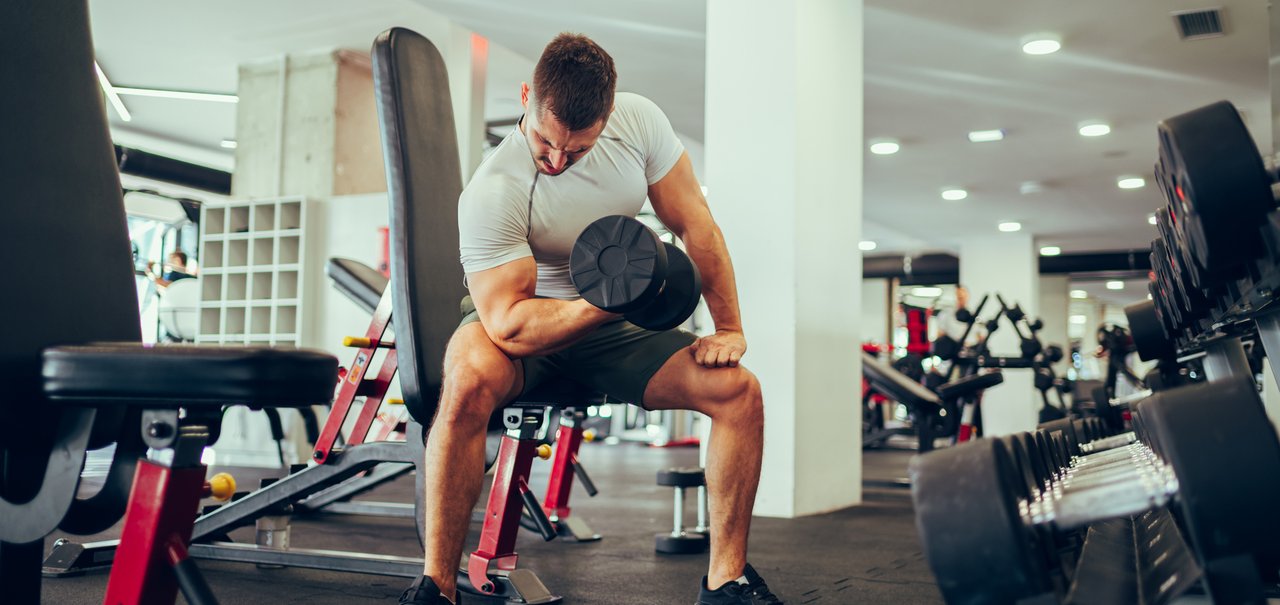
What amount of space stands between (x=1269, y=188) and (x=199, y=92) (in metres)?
7.67

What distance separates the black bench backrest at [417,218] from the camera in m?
1.78

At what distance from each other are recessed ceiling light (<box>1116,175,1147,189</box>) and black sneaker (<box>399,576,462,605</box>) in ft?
27.0

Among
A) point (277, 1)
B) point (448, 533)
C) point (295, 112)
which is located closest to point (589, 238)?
point (448, 533)

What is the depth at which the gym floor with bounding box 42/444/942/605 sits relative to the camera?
1.84m

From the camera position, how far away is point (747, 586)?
151 centimetres

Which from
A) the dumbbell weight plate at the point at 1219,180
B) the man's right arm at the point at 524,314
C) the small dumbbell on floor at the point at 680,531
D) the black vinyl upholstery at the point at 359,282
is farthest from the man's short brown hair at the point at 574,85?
the black vinyl upholstery at the point at 359,282

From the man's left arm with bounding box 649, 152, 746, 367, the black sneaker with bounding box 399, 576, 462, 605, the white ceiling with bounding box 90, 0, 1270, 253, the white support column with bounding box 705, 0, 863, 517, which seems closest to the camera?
the black sneaker with bounding box 399, 576, 462, 605

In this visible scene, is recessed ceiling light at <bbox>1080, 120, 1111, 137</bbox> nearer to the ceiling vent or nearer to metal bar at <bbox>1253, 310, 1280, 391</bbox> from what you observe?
the ceiling vent

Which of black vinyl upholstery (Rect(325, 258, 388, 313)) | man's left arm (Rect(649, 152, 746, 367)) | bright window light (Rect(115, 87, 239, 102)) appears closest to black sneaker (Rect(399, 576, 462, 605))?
man's left arm (Rect(649, 152, 746, 367))

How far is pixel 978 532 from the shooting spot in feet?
2.52

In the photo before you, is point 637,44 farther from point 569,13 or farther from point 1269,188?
point 1269,188

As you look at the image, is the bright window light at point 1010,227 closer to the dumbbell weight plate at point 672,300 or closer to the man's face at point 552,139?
the man's face at point 552,139

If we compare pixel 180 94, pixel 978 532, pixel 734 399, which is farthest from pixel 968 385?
pixel 180 94

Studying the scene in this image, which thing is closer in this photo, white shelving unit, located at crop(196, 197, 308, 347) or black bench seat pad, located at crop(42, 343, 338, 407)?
black bench seat pad, located at crop(42, 343, 338, 407)
